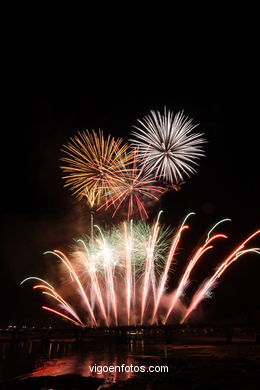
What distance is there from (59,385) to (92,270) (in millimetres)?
18320

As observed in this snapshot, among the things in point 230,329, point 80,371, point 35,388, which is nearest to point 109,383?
point 35,388

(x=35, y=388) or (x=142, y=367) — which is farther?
(x=142, y=367)

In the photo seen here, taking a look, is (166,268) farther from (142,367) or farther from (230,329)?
(230,329)

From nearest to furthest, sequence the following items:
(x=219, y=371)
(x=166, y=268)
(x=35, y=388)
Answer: (x=35, y=388)
(x=219, y=371)
(x=166, y=268)

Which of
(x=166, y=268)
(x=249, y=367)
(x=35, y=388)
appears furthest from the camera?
(x=166, y=268)

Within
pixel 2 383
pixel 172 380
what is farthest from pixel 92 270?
Answer: pixel 172 380

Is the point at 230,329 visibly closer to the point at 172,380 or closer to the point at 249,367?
the point at 249,367

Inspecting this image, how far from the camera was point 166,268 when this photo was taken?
30.8 meters

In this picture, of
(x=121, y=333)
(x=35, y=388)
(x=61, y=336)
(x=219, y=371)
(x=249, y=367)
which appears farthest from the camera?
(x=61, y=336)

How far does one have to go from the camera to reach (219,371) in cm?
1603

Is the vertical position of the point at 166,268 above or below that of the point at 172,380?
above

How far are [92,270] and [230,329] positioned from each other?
770 inches

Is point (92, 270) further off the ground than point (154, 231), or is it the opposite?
point (154, 231)

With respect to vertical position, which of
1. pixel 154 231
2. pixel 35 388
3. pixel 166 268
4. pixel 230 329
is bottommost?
pixel 35 388
